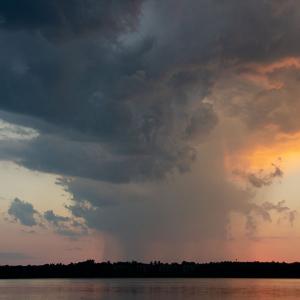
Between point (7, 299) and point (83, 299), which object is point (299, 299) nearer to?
point (83, 299)

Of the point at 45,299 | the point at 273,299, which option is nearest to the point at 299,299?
the point at 273,299

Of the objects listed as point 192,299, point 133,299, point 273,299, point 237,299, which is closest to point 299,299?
point 273,299

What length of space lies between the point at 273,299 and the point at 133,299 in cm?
3635

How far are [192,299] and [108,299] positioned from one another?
70.2 feet

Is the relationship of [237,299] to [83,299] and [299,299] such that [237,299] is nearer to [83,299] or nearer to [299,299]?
[299,299]

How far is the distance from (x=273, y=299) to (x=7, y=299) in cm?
6876

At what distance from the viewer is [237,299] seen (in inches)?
5536

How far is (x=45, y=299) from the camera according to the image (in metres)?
144

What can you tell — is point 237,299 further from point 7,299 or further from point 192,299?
point 7,299

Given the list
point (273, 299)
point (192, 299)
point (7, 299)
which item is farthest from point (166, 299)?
point (7, 299)

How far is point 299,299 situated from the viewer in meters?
143

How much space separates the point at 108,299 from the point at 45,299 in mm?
16974

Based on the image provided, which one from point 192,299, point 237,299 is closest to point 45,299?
point 192,299

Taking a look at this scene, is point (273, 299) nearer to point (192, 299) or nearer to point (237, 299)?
point (237, 299)
